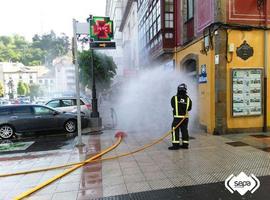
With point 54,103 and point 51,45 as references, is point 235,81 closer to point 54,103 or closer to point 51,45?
point 54,103

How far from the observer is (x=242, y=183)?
5070mm

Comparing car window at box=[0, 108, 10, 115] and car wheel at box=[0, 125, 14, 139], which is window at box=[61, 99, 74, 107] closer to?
car window at box=[0, 108, 10, 115]

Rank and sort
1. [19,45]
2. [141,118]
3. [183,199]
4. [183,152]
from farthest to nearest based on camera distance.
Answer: [19,45]
[141,118]
[183,152]
[183,199]

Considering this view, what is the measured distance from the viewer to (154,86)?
1622 cm

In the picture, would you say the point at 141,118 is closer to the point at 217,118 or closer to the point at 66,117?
the point at 66,117

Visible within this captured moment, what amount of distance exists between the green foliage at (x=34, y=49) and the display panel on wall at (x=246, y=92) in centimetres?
10596

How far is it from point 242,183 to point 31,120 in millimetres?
9201

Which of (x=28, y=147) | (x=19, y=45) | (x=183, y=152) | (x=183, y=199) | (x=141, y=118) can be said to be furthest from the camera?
(x=19, y=45)

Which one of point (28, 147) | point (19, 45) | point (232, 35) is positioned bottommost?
point (28, 147)

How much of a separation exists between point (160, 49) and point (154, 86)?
9.23ft

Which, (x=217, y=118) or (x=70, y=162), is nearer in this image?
(x=70, y=162)

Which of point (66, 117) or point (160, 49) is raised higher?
point (160, 49)

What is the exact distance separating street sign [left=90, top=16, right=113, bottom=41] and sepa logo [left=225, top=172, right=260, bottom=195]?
7232 millimetres

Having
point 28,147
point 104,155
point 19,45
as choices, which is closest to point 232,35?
point 104,155
